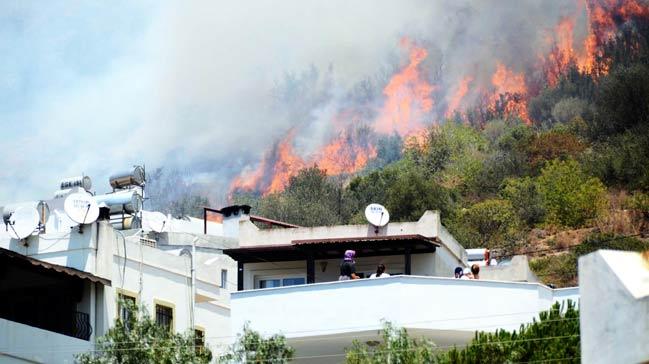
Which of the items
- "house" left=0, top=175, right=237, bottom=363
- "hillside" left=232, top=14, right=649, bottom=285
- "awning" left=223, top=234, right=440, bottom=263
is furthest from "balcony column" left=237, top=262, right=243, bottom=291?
"hillside" left=232, top=14, right=649, bottom=285

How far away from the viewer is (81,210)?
1448 inches

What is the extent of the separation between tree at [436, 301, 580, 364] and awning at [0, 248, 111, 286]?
1042cm

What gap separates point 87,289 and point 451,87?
13475cm

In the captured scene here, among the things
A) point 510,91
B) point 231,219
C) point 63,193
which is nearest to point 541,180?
point 231,219

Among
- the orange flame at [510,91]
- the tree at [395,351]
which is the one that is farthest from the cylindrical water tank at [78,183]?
the orange flame at [510,91]

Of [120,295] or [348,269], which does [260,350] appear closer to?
[348,269]

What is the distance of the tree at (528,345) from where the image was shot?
27688mm

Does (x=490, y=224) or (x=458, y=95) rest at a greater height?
(x=458, y=95)

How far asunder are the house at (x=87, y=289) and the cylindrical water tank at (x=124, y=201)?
11.8 feet

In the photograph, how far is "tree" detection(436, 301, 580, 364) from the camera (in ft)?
90.8

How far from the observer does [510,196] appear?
99.6m

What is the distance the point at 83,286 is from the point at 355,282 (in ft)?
23.2

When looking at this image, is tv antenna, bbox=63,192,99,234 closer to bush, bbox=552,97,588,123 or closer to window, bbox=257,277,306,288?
window, bbox=257,277,306,288

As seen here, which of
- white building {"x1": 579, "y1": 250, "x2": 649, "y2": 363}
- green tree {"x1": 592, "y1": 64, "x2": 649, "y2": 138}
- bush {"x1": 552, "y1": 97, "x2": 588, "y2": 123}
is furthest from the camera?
bush {"x1": 552, "y1": 97, "x2": 588, "y2": 123}
